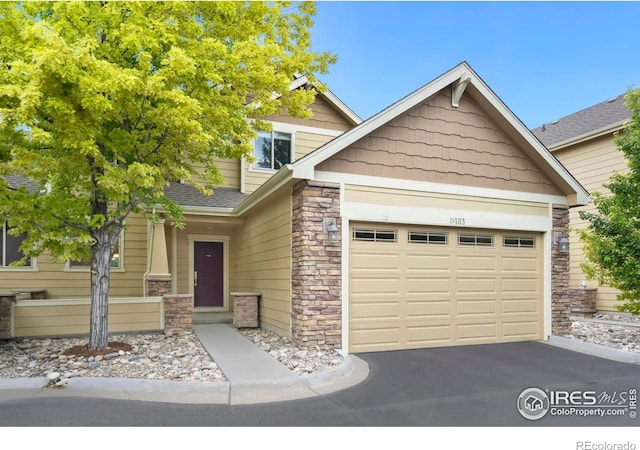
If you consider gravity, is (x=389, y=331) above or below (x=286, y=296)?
below

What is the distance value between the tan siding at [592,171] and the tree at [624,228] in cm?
485

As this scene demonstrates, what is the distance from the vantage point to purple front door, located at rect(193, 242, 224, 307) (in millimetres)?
12633

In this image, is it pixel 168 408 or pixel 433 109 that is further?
pixel 433 109

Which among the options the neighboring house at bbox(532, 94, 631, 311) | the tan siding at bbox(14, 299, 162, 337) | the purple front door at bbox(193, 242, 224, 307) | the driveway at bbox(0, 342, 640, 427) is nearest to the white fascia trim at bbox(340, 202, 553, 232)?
the driveway at bbox(0, 342, 640, 427)

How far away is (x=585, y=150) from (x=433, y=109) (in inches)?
343

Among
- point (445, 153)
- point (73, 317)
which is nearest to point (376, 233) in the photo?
point (445, 153)

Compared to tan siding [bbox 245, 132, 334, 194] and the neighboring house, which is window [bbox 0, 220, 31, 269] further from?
the neighboring house

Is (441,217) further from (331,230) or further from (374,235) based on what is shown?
(331,230)

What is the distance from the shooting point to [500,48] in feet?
39.7

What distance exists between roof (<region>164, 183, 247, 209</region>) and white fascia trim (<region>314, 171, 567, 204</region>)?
183 inches

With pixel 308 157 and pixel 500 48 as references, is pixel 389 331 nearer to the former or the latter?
pixel 308 157

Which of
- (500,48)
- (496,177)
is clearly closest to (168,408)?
(496,177)

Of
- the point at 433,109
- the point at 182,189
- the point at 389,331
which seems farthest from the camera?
the point at 182,189

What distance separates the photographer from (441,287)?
831 centimetres
